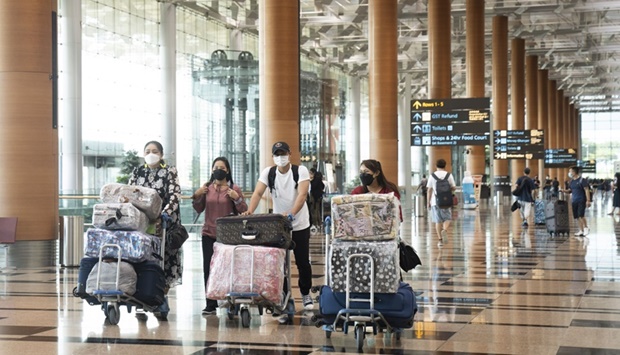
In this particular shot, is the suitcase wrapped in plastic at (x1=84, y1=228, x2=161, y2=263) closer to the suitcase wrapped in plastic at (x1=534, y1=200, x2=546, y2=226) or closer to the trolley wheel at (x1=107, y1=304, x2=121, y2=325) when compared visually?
the trolley wheel at (x1=107, y1=304, x2=121, y2=325)

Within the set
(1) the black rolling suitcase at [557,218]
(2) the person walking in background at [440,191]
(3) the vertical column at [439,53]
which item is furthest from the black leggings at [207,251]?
(3) the vertical column at [439,53]

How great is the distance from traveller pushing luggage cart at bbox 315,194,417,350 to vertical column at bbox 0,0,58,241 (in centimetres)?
956

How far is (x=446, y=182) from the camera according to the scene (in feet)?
64.7

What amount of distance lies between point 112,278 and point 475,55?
41702 millimetres

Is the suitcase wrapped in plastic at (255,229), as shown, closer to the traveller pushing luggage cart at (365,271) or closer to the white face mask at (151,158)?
the traveller pushing luggage cart at (365,271)

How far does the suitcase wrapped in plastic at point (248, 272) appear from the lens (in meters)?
8.95

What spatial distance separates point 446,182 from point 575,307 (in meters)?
9.58

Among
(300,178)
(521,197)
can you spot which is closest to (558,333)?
(300,178)

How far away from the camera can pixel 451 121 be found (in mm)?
33656

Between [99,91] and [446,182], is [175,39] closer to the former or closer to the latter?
[99,91]

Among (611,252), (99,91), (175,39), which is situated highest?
(175,39)

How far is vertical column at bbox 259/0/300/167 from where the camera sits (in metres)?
23.9

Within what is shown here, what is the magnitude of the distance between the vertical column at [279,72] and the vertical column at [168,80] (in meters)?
23.7

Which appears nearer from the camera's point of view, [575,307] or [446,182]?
[575,307]
